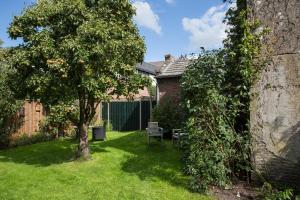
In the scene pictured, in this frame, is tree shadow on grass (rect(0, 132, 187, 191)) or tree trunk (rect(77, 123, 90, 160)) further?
tree trunk (rect(77, 123, 90, 160))

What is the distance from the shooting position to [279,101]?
26.5ft

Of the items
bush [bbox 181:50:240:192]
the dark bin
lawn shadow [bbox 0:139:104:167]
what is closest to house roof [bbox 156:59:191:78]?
the dark bin

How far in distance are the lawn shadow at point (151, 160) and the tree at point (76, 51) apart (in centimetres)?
190

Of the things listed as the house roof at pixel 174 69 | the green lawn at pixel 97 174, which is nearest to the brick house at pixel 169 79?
the house roof at pixel 174 69

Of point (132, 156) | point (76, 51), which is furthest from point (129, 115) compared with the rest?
point (76, 51)

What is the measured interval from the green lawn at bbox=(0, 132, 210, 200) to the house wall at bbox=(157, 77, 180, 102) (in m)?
5.67

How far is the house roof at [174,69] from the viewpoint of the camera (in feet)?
61.0

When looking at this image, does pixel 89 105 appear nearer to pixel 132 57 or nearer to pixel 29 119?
pixel 132 57

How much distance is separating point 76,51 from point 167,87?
404 inches

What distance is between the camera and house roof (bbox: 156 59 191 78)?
732 inches

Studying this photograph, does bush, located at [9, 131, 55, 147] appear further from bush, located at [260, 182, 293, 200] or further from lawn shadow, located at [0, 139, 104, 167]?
bush, located at [260, 182, 293, 200]

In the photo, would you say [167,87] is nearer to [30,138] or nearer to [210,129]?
[30,138]

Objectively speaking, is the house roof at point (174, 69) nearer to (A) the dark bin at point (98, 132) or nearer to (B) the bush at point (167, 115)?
(B) the bush at point (167, 115)

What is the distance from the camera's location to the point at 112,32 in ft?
34.0
